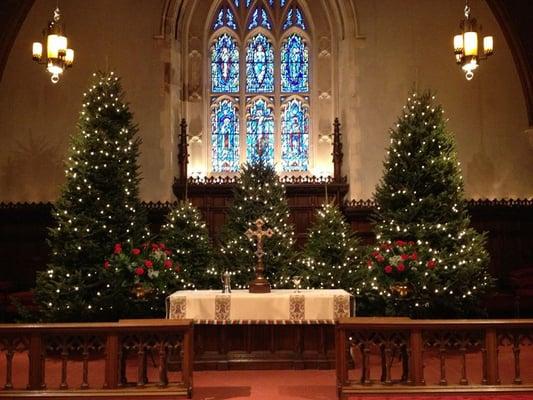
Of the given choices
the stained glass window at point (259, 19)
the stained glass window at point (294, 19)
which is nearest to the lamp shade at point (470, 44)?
the stained glass window at point (294, 19)

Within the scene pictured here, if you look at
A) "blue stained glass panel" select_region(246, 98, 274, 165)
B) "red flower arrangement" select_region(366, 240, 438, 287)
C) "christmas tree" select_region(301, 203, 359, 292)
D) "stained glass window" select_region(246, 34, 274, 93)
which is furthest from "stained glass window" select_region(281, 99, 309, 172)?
"red flower arrangement" select_region(366, 240, 438, 287)

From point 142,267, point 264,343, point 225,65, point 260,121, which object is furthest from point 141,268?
point 225,65

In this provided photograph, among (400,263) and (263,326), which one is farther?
(400,263)

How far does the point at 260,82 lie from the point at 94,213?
5768 millimetres

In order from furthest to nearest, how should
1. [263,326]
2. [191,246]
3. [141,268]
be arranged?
[191,246], [141,268], [263,326]

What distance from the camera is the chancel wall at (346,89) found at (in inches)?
520

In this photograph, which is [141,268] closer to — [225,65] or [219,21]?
Answer: [225,65]

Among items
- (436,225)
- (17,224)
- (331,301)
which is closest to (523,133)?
(436,225)

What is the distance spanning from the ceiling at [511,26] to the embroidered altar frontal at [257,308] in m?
7.69

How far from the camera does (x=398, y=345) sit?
6324mm

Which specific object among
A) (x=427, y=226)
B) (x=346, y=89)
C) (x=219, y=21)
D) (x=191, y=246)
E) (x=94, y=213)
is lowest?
(x=191, y=246)

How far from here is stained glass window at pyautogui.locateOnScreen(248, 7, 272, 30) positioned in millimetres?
14344

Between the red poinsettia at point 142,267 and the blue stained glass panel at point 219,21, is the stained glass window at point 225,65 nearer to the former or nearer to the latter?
the blue stained glass panel at point 219,21

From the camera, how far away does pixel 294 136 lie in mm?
14094
